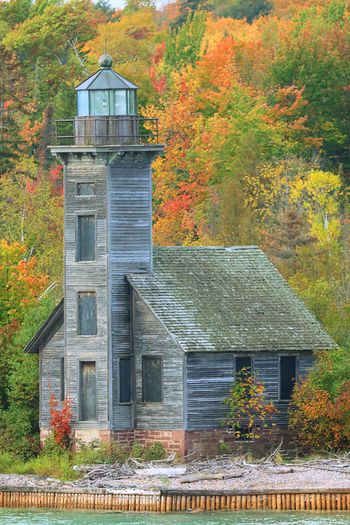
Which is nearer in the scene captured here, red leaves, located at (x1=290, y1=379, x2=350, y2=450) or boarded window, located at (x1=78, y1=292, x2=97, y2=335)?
red leaves, located at (x1=290, y1=379, x2=350, y2=450)

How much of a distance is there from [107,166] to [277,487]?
1100 centimetres

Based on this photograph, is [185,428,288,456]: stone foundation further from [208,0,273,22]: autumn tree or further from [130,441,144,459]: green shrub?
[208,0,273,22]: autumn tree

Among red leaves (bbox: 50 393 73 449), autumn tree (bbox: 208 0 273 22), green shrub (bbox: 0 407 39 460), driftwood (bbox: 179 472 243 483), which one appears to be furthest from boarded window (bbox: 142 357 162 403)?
autumn tree (bbox: 208 0 273 22)

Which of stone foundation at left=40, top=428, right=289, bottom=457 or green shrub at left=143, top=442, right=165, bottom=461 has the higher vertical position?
stone foundation at left=40, top=428, right=289, bottom=457

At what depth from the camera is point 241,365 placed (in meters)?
58.5

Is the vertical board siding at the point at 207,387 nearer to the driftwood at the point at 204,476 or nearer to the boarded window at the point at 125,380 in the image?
the boarded window at the point at 125,380

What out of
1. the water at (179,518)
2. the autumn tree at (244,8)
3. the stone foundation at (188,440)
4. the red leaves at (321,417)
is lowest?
the water at (179,518)

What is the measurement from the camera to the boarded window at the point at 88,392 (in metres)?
58.3

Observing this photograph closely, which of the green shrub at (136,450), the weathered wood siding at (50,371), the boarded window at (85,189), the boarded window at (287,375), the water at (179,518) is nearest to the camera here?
the water at (179,518)

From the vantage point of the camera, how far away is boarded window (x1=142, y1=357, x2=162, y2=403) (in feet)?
190

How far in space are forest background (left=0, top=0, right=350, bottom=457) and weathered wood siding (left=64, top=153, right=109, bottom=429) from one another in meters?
3.22

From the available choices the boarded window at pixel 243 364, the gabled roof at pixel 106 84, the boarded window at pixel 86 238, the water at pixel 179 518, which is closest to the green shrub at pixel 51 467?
the water at pixel 179 518

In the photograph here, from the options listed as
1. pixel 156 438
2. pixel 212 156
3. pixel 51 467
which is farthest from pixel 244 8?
pixel 51 467

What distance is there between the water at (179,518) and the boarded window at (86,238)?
8.38m
